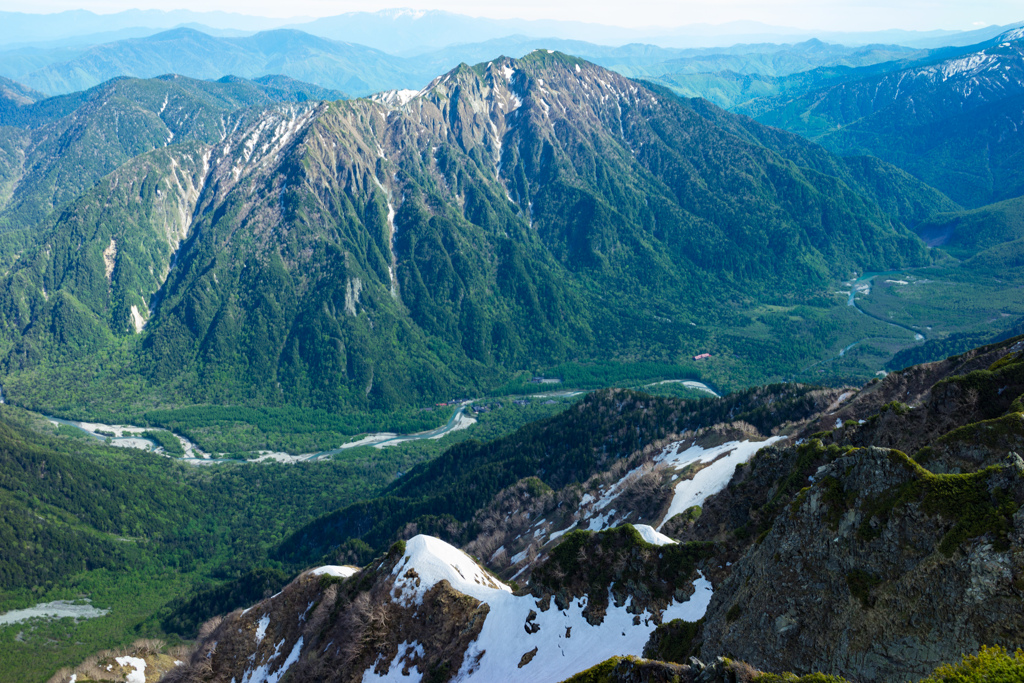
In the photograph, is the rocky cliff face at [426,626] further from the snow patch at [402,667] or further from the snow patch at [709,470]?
the snow patch at [709,470]

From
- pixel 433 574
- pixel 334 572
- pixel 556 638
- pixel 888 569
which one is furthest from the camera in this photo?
pixel 334 572

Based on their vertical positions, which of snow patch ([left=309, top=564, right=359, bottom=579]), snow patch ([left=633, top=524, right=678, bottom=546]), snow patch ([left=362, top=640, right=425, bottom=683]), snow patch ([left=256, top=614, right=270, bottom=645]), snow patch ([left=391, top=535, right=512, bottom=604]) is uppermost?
snow patch ([left=633, top=524, right=678, bottom=546])

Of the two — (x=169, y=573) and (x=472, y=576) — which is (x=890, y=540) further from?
(x=169, y=573)

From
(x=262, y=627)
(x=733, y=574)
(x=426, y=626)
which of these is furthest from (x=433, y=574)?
(x=733, y=574)

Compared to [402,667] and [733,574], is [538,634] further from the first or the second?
[733,574]

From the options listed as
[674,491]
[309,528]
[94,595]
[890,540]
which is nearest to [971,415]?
[890,540]

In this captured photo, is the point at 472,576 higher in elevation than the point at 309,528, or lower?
higher

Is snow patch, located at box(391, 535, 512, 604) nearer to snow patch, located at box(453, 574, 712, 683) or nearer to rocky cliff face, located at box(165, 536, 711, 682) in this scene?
rocky cliff face, located at box(165, 536, 711, 682)

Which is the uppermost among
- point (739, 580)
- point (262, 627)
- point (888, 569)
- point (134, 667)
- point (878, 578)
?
point (888, 569)

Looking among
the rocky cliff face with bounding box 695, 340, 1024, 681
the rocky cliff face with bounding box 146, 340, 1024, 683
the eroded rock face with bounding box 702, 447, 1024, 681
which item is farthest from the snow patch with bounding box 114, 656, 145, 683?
the eroded rock face with bounding box 702, 447, 1024, 681
